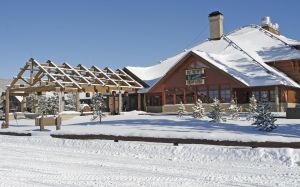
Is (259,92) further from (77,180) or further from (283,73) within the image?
(77,180)

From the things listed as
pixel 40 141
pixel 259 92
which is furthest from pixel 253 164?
pixel 259 92

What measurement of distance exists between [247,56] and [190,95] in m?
7.11

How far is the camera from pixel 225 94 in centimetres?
3625

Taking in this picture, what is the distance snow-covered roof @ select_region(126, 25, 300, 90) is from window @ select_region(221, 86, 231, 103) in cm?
195

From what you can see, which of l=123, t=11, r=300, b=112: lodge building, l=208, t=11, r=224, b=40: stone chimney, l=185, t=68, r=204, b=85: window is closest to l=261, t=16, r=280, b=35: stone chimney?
l=123, t=11, r=300, b=112: lodge building

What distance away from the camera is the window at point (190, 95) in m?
38.4

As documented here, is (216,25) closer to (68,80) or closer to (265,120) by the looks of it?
(68,80)

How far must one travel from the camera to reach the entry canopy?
32750 mm

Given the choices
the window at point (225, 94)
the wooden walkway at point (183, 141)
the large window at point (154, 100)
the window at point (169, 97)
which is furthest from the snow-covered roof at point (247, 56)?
the wooden walkway at point (183, 141)

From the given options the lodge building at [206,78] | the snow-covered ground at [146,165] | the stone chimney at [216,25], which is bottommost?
the snow-covered ground at [146,165]

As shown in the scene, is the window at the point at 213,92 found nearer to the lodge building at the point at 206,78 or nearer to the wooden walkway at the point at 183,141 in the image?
the lodge building at the point at 206,78

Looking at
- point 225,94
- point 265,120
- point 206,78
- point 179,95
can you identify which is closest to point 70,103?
point 179,95

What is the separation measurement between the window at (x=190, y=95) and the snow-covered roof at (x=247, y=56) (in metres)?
3.23

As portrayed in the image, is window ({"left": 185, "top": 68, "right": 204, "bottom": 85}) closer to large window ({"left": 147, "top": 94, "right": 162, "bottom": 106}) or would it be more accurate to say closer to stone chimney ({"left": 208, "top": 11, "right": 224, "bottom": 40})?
large window ({"left": 147, "top": 94, "right": 162, "bottom": 106})
